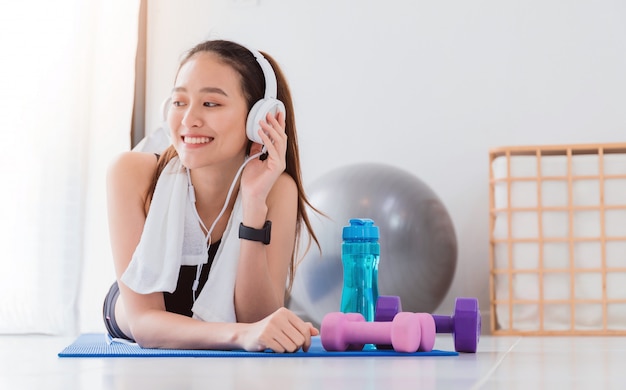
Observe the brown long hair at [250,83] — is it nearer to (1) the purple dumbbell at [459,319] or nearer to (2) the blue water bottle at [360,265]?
(2) the blue water bottle at [360,265]

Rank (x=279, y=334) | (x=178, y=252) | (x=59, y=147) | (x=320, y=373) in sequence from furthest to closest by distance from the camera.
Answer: (x=59, y=147) < (x=178, y=252) < (x=279, y=334) < (x=320, y=373)

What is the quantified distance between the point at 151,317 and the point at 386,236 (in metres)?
1.17

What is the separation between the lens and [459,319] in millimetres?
1409

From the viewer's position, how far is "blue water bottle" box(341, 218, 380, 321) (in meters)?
1.53

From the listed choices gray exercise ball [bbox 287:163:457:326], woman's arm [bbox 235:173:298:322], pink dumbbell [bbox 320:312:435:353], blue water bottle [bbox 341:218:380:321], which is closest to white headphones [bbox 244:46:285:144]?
woman's arm [bbox 235:173:298:322]

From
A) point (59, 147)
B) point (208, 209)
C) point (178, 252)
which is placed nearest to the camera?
point (178, 252)

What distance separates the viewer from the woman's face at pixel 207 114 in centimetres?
152

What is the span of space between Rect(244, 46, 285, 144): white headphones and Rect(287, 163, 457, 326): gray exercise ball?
39.4 inches

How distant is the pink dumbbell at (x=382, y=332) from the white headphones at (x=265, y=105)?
0.37m

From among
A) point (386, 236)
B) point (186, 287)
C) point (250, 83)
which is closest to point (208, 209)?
point (186, 287)

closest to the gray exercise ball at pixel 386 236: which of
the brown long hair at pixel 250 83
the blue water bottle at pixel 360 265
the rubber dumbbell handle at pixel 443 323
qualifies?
the brown long hair at pixel 250 83

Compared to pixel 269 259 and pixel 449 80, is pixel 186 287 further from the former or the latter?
pixel 449 80

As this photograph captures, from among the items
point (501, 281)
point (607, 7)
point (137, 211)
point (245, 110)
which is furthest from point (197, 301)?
point (607, 7)

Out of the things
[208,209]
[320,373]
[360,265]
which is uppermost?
[208,209]
